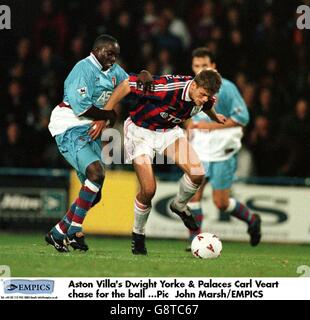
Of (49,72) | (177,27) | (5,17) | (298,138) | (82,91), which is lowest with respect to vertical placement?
(298,138)

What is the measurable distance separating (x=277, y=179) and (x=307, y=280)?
4.97 meters

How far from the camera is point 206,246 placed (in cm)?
821

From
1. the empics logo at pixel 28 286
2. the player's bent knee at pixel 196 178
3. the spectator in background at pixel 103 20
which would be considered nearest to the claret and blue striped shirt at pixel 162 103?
the player's bent knee at pixel 196 178

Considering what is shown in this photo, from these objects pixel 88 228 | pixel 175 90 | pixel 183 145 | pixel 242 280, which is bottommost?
pixel 88 228

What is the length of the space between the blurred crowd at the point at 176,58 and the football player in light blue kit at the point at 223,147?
1.93m

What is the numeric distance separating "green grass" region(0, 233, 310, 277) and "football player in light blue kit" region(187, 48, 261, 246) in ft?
1.95

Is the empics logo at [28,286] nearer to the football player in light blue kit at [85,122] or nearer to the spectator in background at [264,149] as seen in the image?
the football player in light blue kit at [85,122]

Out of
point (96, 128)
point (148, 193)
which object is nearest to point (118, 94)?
point (96, 128)

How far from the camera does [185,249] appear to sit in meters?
9.76

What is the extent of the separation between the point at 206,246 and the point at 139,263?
79 centimetres

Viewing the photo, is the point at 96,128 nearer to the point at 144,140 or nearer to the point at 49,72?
the point at 144,140

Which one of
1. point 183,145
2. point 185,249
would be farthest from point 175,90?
point 185,249

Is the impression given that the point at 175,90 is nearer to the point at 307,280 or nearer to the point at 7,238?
the point at 307,280

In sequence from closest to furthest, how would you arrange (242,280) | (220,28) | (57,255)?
(242,280), (57,255), (220,28)
